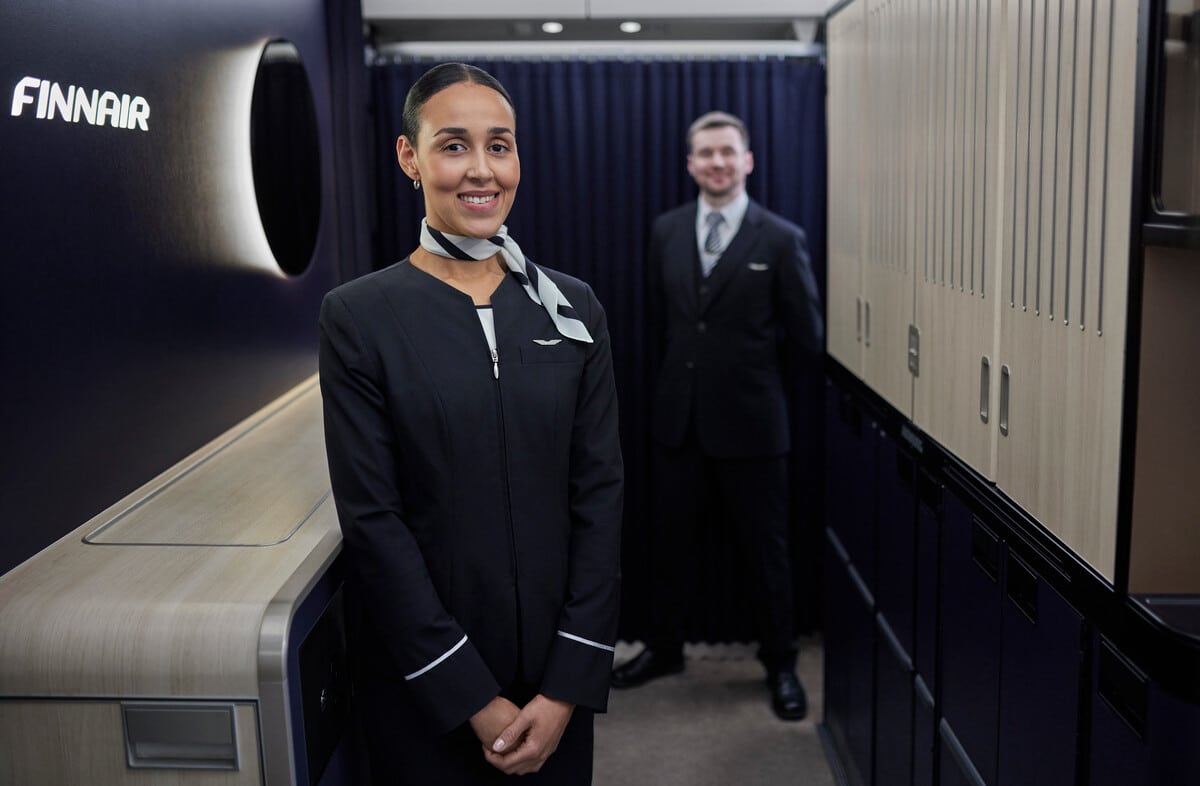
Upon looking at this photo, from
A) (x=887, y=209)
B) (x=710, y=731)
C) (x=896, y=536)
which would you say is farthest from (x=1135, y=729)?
(x=710, y=731)

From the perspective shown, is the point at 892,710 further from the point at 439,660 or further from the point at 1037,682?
the point at 439,660

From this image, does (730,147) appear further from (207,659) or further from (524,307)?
(207,659)

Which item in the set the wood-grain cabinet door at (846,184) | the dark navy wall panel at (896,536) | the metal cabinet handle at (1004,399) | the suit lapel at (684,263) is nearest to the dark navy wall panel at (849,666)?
the dark navy wall panel at (896,536)

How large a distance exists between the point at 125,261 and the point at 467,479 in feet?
2.59

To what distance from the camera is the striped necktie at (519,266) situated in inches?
74.3

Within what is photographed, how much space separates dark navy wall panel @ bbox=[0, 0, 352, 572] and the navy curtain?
1.08 metres

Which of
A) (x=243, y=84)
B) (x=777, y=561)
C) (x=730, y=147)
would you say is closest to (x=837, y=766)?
(x=777, y=561)

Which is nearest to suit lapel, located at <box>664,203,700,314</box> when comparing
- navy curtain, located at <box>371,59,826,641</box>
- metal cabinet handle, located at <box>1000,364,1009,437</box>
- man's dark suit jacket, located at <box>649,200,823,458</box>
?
man's dark suit jacket, located at <box>649,200,823,458</box>

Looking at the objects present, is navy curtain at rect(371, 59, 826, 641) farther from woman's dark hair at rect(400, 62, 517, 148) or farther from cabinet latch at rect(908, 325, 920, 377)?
woman's dark hair at rect(400, 62, 517, 148)

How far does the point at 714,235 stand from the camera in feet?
12.3

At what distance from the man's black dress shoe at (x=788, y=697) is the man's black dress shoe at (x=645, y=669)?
0.37 m

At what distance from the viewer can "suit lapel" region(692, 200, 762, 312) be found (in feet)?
12.1

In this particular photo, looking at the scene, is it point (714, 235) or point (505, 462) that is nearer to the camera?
point (505, 462)

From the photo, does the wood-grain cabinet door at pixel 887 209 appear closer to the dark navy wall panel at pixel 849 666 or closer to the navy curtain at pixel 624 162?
the dark navy wall panel at pixel 849 666
